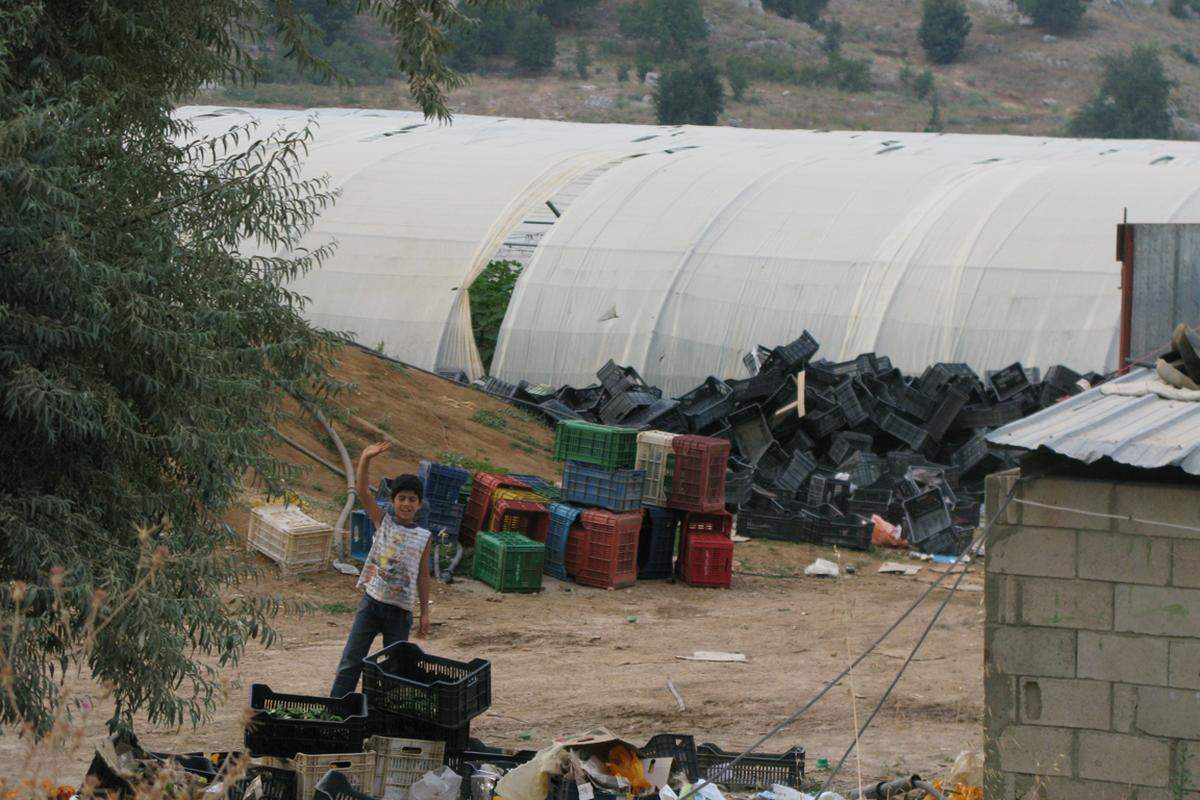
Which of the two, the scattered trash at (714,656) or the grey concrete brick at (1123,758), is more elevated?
the grey concrete brick at (1123,758)

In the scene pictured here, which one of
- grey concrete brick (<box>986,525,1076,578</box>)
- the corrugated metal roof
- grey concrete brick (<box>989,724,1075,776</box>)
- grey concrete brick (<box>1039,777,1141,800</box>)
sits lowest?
grey concrete brick (<box>1039,777,1141,800</box>)

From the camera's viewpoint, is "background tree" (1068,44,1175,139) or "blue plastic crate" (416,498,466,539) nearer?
"blue plastic crate" (416,498,466,539)

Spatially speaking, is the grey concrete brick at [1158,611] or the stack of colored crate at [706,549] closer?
the grey concrete brick at [1158,611]

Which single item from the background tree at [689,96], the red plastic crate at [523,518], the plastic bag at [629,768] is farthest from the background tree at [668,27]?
the plastic bag at [629,768]

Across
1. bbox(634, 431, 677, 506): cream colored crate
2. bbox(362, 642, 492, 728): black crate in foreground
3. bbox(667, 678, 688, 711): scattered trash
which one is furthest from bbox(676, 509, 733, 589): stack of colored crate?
bbox(362, 642, 492, 728): black crate in foreground

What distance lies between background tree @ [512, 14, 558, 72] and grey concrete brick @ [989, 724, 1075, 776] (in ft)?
236

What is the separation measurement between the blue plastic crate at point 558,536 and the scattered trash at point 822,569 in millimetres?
2909

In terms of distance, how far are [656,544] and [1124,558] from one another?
318 inches

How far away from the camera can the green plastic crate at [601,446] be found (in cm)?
1402

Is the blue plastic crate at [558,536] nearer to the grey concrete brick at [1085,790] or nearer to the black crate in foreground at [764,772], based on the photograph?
the black crate in foreground at [764,772]

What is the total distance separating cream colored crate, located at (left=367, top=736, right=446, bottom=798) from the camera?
7324 mm

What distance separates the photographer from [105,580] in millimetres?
5766

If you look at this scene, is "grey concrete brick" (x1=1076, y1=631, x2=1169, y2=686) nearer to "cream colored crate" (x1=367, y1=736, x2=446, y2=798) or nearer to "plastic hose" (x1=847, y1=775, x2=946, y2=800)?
"plastic hose" (x1=847, y1=775, x2=946, y2=800)

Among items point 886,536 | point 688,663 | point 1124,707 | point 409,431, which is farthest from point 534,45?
point 1124,707
